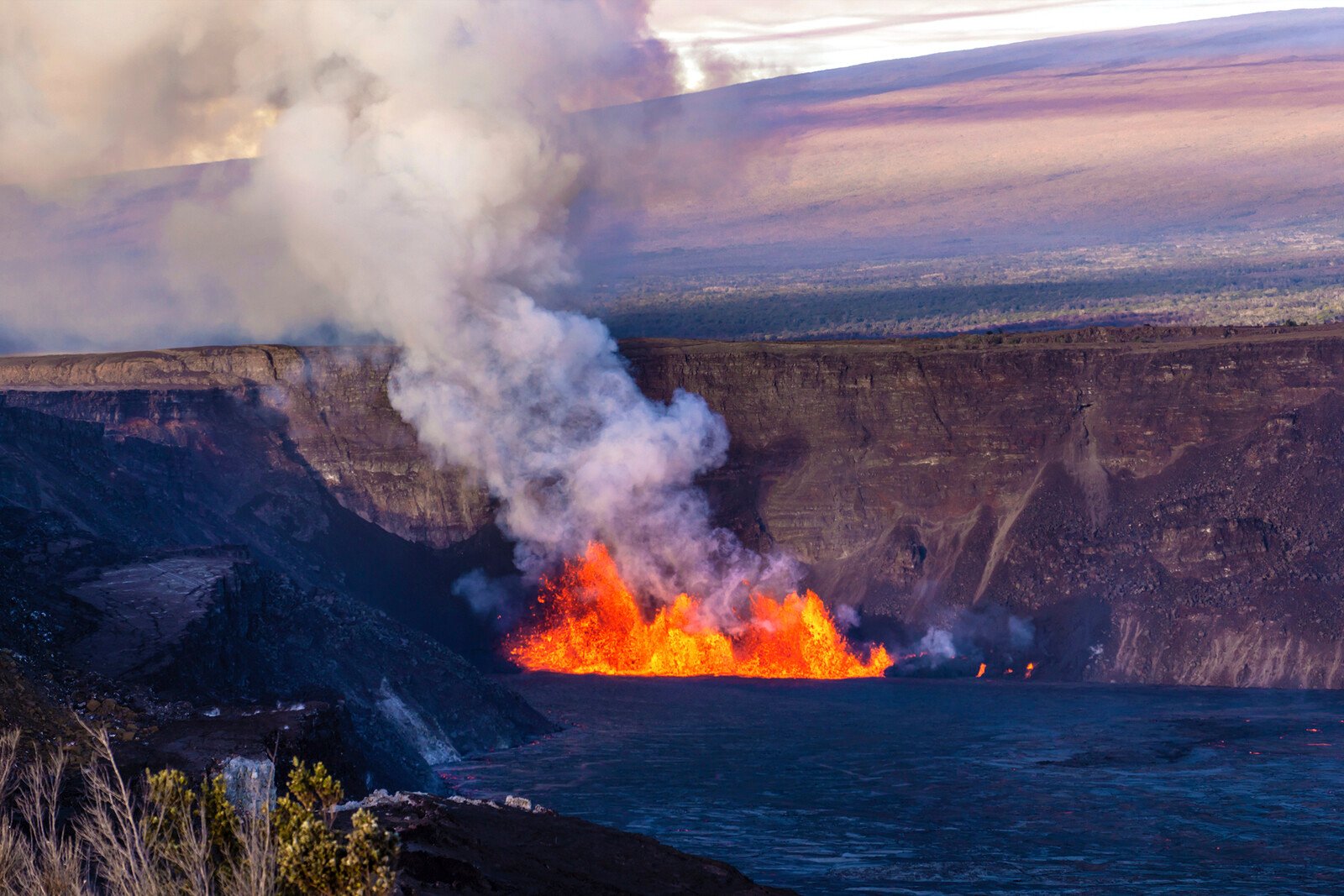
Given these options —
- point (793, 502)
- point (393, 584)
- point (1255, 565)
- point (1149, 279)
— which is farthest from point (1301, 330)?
point (1149, 279)

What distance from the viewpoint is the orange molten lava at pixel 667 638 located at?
84688mm

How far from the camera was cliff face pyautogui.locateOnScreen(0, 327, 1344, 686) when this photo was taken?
79812 mm

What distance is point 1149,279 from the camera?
187750mm

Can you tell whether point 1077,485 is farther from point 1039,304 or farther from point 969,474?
point 1039,304

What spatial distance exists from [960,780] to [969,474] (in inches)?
1219

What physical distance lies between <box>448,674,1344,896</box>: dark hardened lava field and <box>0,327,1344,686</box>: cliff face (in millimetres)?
4954

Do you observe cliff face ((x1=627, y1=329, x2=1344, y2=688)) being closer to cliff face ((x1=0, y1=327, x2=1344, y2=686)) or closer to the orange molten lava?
cliff face ((x1=0, y1=327, x2=1344, y2=686))

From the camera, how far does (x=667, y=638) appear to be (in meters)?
87.3

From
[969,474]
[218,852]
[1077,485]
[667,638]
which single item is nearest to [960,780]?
[667,638]

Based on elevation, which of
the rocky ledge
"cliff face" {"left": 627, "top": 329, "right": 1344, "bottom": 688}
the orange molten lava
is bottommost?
the rocky ledge

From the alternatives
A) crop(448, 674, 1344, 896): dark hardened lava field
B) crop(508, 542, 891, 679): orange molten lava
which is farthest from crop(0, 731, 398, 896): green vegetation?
crop(508, 542, 891, 679): orange molten lava

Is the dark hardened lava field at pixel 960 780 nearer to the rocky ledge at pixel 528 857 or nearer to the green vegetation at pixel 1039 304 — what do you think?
the rocky ledge at pixel 528 857

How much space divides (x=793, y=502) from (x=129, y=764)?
53633mm

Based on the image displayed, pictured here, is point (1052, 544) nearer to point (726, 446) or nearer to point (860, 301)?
point (726, 446)
